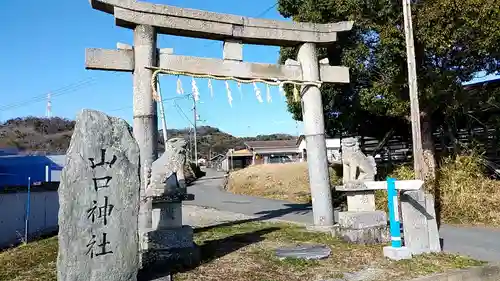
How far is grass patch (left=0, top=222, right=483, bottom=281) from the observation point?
5.60m

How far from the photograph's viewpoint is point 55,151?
2639 cm

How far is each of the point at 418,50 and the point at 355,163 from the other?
493 centimetres

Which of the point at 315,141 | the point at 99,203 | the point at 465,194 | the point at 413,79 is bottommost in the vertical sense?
the point at 465,194

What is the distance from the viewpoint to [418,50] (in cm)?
1086

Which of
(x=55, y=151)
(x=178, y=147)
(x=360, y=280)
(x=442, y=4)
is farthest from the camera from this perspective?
(x=55, y=151)

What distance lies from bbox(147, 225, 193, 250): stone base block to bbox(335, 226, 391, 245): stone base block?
3.30m

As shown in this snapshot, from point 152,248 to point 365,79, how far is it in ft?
28.2

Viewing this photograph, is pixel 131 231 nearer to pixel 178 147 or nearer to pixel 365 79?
pixel 178 147

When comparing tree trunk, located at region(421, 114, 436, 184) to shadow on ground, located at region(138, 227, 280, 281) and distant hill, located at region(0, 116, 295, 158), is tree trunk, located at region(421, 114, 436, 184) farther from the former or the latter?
distant hill, located at region(0, 116, 295, 158)

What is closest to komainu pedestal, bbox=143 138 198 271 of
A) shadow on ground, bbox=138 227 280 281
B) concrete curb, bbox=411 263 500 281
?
shadow on ground, bbox=138 227 280 281

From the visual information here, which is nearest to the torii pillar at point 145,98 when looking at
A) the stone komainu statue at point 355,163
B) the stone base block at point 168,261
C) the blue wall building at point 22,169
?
the stone base block at point 168,261

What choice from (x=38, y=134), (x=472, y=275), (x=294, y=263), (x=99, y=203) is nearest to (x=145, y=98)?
(x=99, y=203)

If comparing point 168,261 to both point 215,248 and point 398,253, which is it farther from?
point 398,253

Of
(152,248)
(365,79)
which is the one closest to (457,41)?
(365,79)
